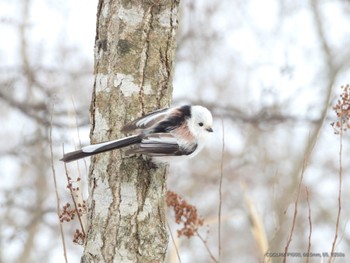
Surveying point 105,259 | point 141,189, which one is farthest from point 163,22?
point 105,259

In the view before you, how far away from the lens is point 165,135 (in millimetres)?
2660

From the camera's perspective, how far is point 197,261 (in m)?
10.2

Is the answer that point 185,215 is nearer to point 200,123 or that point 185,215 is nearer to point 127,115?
point 200,123

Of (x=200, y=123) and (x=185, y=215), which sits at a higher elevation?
(x=200, y=123)

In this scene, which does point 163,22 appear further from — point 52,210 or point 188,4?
point 52,210

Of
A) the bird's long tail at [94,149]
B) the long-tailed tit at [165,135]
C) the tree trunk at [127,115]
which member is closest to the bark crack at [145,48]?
the tree trunk at [127,115]

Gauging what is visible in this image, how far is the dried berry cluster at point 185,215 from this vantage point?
3123 mm

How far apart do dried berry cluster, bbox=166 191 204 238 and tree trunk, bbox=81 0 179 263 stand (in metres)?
0.38

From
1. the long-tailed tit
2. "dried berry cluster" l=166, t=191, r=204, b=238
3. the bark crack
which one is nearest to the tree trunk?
the bark crack

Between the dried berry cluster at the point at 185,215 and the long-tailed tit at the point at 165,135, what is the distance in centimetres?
43

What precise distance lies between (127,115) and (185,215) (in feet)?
2.31

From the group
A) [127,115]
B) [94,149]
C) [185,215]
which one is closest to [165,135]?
[127,115]

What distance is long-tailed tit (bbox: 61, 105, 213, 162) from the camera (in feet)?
8.22

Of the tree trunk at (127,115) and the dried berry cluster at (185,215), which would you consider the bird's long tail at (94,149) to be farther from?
the dried berry cluster at (185,215)
